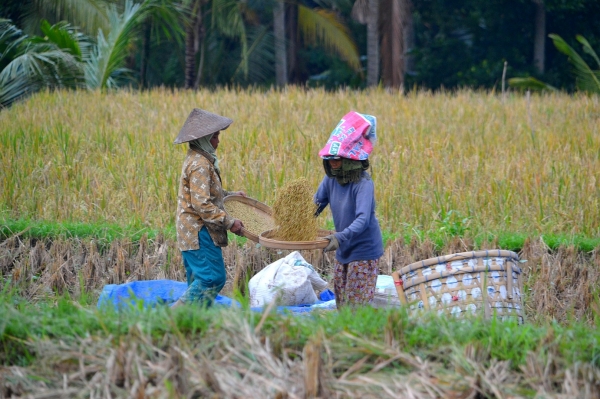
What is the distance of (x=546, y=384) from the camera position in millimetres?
2891

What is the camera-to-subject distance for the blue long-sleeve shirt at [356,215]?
13.1ft

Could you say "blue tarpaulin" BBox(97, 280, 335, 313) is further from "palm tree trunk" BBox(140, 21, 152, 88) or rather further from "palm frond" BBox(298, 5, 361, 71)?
"palm tree trunk" BBox(140, 21, 152, 88)

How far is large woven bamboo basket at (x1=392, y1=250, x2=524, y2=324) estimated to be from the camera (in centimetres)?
391

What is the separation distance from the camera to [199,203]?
13.6 ft

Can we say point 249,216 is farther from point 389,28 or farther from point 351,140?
point 389,28

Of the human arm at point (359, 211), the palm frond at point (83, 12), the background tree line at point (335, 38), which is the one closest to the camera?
the human arm at point (359, 211)

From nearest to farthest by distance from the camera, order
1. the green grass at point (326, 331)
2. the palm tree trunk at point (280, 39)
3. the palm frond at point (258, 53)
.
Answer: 1. the green grass at point (326, 331)
2. the palm tree trunk at point (280, 39)
3. the palm frond at point (258, 53)

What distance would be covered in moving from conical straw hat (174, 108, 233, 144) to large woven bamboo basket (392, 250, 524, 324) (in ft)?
4.24

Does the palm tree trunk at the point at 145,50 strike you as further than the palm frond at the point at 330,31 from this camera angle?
Yes

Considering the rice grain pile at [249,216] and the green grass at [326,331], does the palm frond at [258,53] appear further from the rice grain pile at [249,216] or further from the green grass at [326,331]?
the green grass at [326,331]

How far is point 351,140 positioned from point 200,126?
2.79 feet

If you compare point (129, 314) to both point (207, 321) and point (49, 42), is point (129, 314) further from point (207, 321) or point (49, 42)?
point (49, 42)

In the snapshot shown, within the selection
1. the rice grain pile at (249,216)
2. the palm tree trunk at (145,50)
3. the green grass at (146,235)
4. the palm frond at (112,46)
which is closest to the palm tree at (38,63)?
the palm frond at (112,46)

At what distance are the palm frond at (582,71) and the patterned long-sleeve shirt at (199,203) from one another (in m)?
9.82
